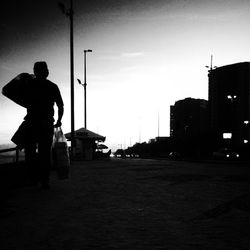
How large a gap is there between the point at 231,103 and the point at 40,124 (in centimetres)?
11870

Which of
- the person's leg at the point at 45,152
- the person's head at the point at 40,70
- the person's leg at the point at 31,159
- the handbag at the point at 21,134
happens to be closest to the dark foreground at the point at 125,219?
the person's leg at the point at 45,152

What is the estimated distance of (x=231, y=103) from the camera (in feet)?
388

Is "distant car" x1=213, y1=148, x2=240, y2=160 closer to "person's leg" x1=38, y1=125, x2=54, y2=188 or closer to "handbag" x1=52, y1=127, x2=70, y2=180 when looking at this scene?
"handbag" x1=52, y1=127, x2=70, y2=180

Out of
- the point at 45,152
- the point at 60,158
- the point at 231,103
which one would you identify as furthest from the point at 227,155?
the point at 231,103

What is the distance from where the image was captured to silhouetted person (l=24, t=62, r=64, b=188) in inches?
202

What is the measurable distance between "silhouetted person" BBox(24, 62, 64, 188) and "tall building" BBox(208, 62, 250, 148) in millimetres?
97770

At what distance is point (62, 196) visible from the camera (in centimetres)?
446

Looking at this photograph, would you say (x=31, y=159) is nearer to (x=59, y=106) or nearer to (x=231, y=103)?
(x=59, y=106)

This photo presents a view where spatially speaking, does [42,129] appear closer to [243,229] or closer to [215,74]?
[243,229]

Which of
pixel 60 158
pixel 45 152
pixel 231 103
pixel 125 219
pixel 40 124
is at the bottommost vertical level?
pixel 125 219

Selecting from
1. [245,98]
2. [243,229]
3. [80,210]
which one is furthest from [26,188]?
[245,98]

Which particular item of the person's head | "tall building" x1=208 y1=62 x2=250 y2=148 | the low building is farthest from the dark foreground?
"tall building" x1=208 y1=62 x2=250 y2=148

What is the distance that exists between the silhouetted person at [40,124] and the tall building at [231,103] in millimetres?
97770

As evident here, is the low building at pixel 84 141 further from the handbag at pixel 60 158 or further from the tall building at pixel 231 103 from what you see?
the tall building at pixel 231 103
